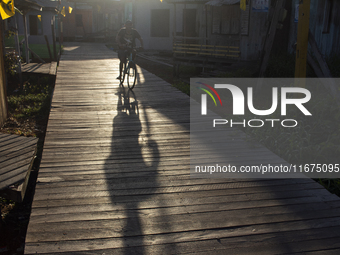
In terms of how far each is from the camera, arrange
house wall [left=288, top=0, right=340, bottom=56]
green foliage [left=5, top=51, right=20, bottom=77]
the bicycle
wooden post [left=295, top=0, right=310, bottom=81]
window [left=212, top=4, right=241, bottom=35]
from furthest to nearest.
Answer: window [left=212, top=4, right=241, bottom=35]
house wall [left=288, top=0, right=340, bottom=56]
green foliage [left=5, top=51, right=20, bottom=77]
the bicycle
wooden post [left=295, top=0, right=310, bottom=81]

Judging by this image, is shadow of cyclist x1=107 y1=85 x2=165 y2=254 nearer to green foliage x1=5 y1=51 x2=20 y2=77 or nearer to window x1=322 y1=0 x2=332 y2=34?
green foliage x1=5 y1=51 x2=20 y2=77

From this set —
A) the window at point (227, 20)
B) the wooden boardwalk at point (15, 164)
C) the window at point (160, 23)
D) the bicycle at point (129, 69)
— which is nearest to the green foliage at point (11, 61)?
the bicycle at point (129, 69)

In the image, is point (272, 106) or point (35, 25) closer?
point (272, 106)

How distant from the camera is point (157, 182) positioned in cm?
372

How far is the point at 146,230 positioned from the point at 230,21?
1183cm

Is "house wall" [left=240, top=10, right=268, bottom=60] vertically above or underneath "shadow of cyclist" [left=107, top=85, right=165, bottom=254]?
above

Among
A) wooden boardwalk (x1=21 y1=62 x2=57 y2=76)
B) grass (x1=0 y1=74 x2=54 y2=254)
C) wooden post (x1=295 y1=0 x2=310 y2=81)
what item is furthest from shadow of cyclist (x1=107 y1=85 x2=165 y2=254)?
wooden boardwalk (x1=21 y1=62 x2=57 y2=76)

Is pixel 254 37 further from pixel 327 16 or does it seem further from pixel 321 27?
pixel 327 16

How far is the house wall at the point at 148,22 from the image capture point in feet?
74.1

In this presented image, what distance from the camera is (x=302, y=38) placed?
6430 mm

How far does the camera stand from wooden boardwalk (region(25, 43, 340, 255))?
2695mm

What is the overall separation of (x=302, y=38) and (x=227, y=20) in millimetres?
7525

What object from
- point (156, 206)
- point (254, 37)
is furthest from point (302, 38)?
point (254, 37)

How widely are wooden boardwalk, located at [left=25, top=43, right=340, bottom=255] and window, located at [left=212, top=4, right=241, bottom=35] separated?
8.97 m
